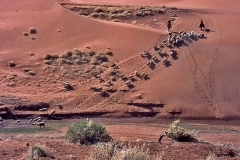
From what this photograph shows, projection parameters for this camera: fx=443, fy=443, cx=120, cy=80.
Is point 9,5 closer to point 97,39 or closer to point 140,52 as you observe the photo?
point 97,39

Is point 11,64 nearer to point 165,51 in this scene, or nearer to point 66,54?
point 66,54

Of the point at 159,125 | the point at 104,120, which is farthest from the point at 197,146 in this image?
the point at 104,120

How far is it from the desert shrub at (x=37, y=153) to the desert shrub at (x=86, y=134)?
254 cm

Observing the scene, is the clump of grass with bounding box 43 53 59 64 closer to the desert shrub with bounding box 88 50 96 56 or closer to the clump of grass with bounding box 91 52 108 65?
the desert shrub with bounding box 88 50 96 56

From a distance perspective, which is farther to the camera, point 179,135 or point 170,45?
point 170,45

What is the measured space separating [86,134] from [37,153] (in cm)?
312

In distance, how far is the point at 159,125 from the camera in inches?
991

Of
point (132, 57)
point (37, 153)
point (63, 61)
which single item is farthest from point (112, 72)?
point (37, 153)

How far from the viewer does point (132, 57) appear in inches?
1315

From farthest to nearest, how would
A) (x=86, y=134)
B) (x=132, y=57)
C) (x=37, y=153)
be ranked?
(x=132, y=57) → (x=86, y=134) → (x=37, y=153)

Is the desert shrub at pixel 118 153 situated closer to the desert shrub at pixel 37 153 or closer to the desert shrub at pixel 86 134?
the desert shrub at pixel 37 153

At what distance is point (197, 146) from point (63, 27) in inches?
1004

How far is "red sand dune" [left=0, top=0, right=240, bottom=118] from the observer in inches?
1123

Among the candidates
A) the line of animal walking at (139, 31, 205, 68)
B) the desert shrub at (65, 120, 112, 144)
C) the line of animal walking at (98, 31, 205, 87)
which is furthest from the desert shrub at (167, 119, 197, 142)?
the line of animal walking at (139, 31, 205, 68)
